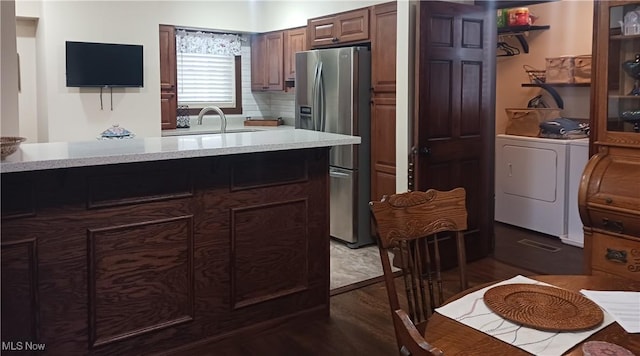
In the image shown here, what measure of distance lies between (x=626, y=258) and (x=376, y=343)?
144 centimetres

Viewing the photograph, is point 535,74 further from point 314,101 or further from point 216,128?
point 216,128

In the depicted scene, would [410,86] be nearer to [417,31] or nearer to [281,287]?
[417,31]

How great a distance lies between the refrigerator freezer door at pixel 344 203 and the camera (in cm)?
480

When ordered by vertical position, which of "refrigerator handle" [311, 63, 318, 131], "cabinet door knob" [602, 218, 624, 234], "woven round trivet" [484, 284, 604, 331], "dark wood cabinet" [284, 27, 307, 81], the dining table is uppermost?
"dark wood cabinet" [284, 27, 307, 81]

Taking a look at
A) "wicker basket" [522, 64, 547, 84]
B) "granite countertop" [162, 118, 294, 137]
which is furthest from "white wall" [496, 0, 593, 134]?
"granite countertop" [162, 118, 294, 137]

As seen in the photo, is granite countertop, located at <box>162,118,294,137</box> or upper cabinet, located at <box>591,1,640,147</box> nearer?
upper cabinet, located at <box>591,1,640,147</box>

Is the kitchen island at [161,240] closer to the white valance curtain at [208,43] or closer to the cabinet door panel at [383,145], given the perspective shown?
the cabinet door panel at [383,145]

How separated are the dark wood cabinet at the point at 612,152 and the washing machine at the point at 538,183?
1.70m

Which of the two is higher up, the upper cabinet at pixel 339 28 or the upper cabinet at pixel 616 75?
the upper cabinet at pixel 339 28

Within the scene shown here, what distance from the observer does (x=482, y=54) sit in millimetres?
4273

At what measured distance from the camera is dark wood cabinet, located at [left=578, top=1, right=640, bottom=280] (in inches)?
119

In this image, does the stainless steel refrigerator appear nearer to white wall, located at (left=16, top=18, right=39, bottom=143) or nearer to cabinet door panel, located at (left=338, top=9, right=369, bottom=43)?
cabinet door panel, located at (left=338, top=9, right=369, bottom=43)

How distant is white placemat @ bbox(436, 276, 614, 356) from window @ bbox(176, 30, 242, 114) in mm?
5291

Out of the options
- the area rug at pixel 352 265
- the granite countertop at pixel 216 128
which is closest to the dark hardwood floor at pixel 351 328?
the area rug at pixel 352 265
